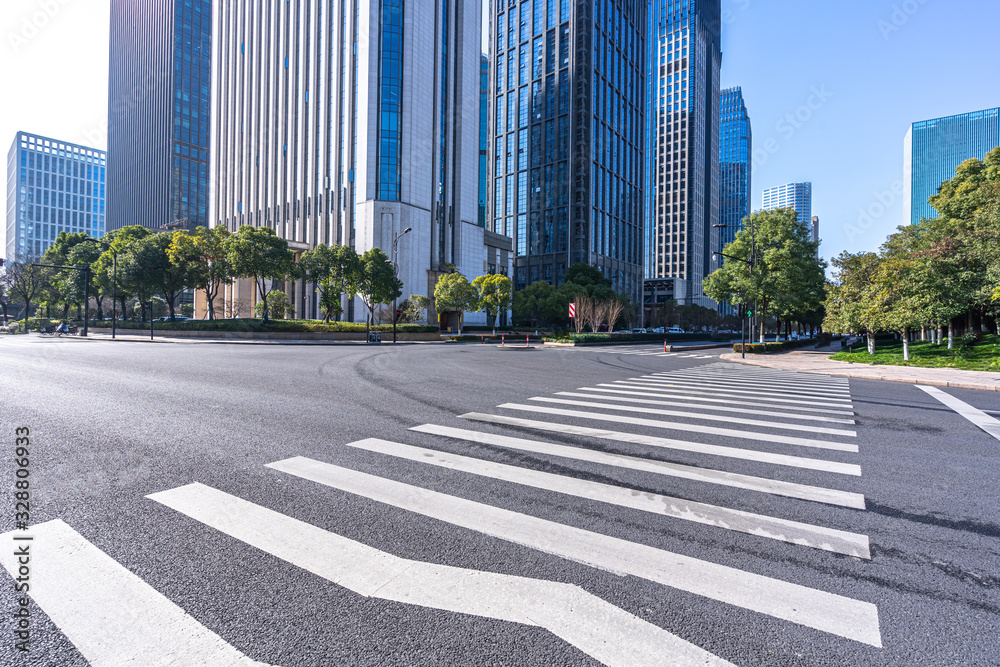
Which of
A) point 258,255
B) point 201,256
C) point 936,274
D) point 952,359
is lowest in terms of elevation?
point 952,359

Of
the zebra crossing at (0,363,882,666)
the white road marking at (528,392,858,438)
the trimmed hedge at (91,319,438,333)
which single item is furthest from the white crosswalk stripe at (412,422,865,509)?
the trimmed hedge at (91,319,438,333)

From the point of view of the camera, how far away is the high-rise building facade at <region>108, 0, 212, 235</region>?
107875 mm

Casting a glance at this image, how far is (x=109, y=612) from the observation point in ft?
7.49

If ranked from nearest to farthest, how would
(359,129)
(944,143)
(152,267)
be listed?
(152,267) < (359,129) < (944,143)

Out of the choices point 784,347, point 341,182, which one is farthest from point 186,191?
point 784,347

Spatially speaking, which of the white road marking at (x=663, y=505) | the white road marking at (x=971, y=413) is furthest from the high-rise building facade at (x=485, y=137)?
the white road marking at (x=663, y=505)

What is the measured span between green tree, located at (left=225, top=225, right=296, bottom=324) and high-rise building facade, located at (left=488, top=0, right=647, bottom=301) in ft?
224

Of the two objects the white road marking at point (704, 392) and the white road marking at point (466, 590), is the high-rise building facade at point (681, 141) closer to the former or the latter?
the white road marking at point (704, 392)

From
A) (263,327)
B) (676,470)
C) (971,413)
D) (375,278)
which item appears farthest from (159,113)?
(971,413)

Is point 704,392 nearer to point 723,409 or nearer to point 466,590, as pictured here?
point 723,409

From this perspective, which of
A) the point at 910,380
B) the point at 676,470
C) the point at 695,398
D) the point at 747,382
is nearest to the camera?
the point at 676,470

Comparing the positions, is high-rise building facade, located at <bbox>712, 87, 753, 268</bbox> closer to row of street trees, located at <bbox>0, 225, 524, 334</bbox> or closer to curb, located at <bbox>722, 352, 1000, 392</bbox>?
row of street trees, located at <bbox>0, 225, 524, 334</bbox>

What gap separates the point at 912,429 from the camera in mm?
6992

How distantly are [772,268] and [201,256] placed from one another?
46.6 meters
